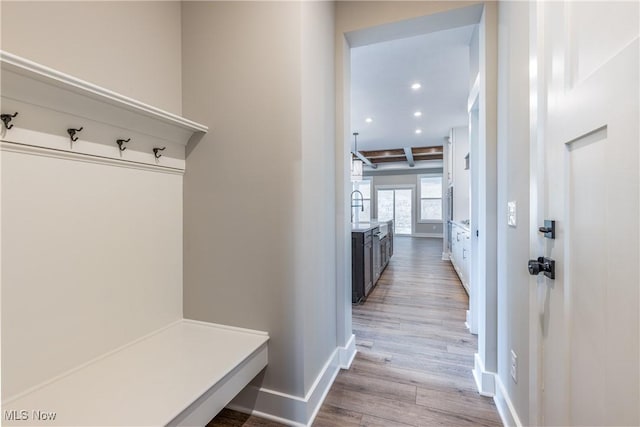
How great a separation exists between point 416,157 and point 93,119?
30.4 ft

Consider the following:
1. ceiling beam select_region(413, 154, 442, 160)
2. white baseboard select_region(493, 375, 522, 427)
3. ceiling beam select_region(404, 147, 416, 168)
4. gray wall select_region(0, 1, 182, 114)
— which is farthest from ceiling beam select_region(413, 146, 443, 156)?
gray wall select_region(0, 1, 182, 114)

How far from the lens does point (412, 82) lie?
3621 mm

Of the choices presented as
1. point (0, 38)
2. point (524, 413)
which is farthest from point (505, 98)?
point (0, 38)

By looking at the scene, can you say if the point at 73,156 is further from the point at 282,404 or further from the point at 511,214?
the point at 511,214

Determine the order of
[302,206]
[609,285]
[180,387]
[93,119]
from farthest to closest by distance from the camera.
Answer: [302,206]
[93,119]
[180,387]
[609,285]

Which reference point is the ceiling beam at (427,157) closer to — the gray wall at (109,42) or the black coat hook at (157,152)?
the gray wall at (109,42)

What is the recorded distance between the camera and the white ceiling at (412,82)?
2.78 m

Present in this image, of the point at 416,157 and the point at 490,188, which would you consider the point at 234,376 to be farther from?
the point at 416,157

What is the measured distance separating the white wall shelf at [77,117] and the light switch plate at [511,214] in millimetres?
1796

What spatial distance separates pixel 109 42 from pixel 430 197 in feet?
34.7

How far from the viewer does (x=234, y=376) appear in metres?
1.27

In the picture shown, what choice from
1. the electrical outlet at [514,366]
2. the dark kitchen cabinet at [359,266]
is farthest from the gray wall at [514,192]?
the dark kitchen cabinet at [359,266]

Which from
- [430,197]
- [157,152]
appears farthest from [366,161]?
[157,152]

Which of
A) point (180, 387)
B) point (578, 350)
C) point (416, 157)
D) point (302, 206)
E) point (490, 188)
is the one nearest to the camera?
point (578, 350)
